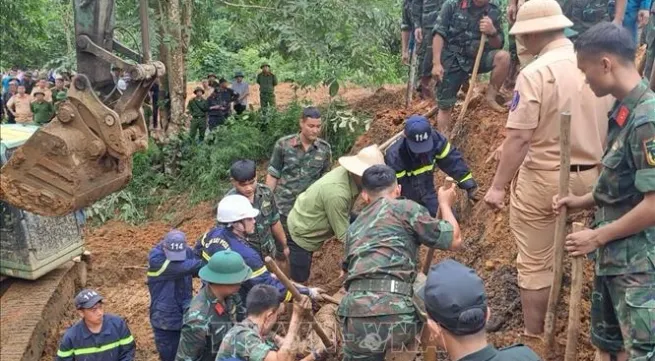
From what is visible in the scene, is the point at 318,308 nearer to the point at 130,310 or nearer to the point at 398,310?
the point at 398,310

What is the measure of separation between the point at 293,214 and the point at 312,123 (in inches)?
45.0

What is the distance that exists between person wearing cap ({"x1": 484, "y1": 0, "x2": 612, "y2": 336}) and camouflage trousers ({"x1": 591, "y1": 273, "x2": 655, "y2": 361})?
0.70 meters

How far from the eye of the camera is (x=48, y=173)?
505cm

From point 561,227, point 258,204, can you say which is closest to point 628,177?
point 561,227

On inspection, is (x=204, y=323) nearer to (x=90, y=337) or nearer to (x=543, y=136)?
(x=90, y=337)

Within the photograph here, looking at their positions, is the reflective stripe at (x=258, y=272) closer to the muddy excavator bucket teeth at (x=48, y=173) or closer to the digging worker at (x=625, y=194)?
the muddy excavator bucket teeth at (x=48, y=173)

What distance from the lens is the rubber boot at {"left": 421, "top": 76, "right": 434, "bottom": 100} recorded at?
9665mm

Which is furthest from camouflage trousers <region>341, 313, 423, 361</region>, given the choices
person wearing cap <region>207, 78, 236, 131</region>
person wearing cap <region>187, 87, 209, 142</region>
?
person wearing cap <region>207, 78, 236, 131</region>

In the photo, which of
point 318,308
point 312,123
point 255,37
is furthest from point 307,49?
point 318,308

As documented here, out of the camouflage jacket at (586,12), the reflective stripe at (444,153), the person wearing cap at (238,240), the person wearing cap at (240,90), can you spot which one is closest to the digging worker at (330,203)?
the reflective stripe at (444,153)

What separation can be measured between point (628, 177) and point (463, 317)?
1.50 m

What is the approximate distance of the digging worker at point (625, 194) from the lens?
350 cm

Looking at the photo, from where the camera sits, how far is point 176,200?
13.0m

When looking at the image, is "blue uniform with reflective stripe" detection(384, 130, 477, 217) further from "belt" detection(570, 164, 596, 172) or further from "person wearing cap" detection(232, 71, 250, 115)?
"person wearing cap" detection(232, 71, 250, 115)
